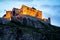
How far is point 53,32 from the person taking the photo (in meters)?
183

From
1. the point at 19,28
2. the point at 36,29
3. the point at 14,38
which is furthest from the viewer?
the point at 36,29

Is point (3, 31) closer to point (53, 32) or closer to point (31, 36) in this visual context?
point (31, 36)

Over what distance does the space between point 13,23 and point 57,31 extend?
29763 mm

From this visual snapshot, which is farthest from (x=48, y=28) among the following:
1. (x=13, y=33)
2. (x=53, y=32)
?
(x=13, y=33)

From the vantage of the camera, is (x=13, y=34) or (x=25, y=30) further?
(x=25, y=30)

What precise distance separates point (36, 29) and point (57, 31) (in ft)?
57.8

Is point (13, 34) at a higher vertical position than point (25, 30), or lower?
lower

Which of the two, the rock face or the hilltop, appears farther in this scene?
the hilltop

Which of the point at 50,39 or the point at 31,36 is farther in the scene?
the point at 50,39

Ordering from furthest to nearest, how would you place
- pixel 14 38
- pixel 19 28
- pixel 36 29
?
pixel 36 29, pixel 19 28, pixel 14 38

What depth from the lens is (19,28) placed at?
543 feet

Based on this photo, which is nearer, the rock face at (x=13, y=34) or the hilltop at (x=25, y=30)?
the rock face at (x=13, y=34)

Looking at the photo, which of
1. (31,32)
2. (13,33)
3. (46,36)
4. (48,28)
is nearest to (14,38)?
(13,33)

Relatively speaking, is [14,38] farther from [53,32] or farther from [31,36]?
[53,32]
